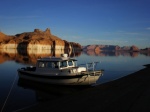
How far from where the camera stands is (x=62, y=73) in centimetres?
2327

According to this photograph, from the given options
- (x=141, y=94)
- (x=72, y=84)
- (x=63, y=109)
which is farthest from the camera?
(x=72, y=84)

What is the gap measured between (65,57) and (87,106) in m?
12.6

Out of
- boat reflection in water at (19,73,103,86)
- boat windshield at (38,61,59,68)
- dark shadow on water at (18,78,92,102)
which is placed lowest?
dark shadow on water at (18,78,92,102)

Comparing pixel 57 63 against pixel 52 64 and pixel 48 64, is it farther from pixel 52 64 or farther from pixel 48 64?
pixel 48 64

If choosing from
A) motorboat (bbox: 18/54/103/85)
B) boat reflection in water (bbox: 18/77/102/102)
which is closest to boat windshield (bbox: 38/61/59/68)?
motorboat (bbox: 18/54/103/85)

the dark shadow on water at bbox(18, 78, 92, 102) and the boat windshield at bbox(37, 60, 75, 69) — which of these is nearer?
the dark shadow on water at bbox(18, 78, 92, 102)

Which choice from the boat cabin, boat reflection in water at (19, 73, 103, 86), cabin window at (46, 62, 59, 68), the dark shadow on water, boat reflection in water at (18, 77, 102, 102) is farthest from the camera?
cabin window at (46, 62, 59, 68)

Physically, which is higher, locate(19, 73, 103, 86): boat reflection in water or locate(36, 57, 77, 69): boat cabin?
locate(36, 57, 77, 69): boat cabin

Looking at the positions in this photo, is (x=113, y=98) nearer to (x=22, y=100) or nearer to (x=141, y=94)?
(x=141, y=94)

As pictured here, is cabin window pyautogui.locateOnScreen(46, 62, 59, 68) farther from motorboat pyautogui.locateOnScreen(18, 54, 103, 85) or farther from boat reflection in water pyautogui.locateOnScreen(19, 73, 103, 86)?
→ boat reflection in water pyautogui.locateOnScreen(19, 73, 103, 86)

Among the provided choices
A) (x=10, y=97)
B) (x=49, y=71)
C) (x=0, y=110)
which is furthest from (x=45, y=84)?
(x=0, y=110)

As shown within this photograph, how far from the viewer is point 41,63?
25.8m

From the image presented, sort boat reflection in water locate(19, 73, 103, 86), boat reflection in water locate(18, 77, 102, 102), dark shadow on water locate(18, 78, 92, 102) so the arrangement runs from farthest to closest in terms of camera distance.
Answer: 1. boat reflection in water locate(19, 73, 103, 86)
2. boat reflection in water locate(18, 77, 102, 102)
3. dark shadow on water locate(18, 78, 92, 102)

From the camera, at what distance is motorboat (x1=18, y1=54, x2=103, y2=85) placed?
22.8 m
